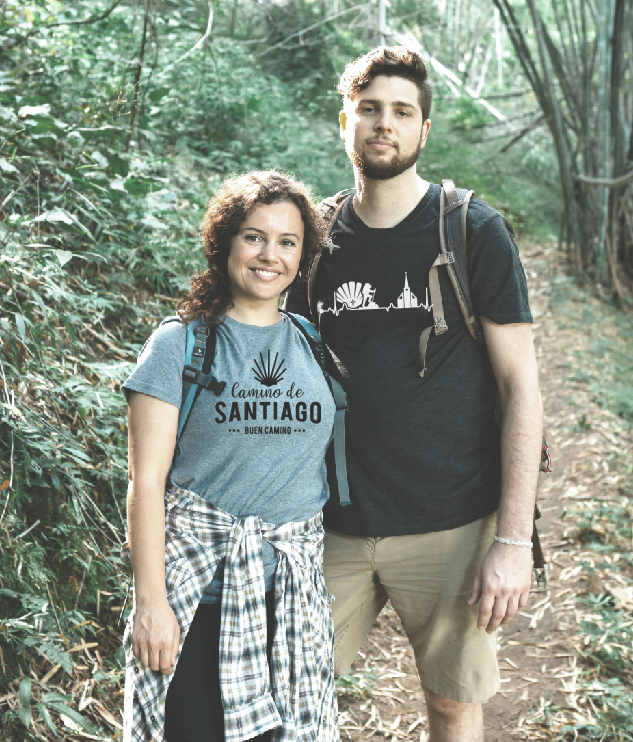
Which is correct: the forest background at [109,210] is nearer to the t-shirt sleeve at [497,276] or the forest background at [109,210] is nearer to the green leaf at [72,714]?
the green leaf at [72,714]

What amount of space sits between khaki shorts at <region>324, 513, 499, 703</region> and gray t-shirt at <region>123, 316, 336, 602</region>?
0.45 metres

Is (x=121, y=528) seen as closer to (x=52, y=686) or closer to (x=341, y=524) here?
(x=52, y=686)

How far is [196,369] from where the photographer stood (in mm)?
1836

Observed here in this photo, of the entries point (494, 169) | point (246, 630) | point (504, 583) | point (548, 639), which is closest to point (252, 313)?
point (246, 630)

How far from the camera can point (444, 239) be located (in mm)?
2184

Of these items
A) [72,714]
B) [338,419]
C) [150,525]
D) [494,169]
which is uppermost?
[494,169]

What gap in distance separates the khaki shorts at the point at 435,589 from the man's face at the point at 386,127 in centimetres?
117

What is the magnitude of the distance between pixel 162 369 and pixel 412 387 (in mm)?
782

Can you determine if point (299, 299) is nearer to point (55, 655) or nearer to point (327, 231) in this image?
point (327, 231)

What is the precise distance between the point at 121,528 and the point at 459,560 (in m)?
1.45

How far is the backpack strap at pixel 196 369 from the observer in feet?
6.01

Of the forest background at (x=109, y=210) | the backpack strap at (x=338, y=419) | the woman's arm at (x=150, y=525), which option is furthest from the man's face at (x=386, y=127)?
the forest background at (x=109, y=210)

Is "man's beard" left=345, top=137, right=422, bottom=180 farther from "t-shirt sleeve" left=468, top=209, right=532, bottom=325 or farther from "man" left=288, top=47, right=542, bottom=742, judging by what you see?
"t-shirt sleeve" left=468, top=209, right=532, bottom=325

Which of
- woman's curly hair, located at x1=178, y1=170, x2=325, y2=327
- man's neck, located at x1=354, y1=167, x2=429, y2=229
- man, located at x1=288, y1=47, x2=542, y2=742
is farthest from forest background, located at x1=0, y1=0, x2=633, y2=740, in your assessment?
man's neck, located at x1=354, y1=167, x2=429, y2=229
